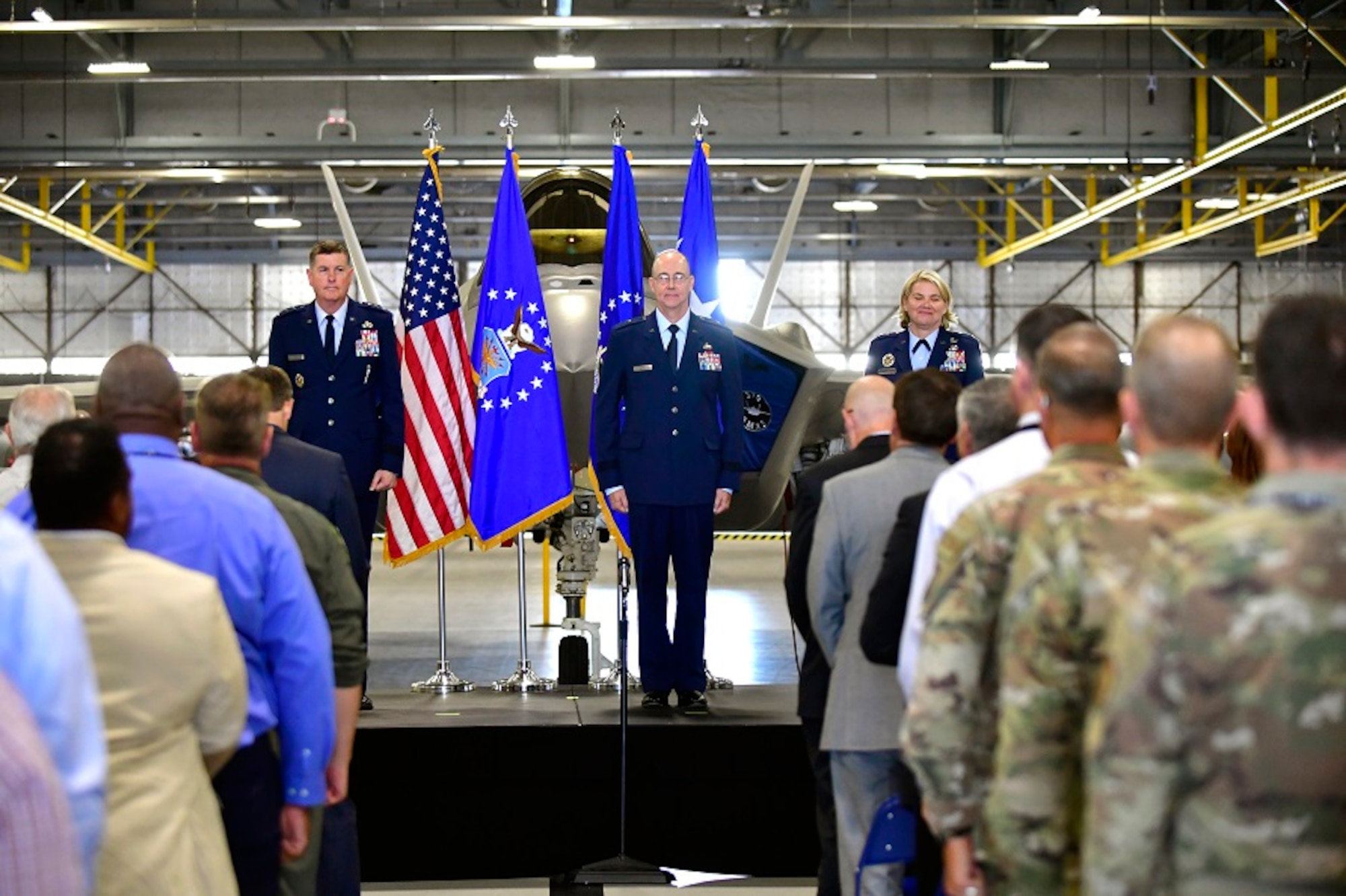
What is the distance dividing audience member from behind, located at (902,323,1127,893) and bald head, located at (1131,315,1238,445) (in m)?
0.28

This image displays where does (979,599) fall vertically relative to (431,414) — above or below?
below

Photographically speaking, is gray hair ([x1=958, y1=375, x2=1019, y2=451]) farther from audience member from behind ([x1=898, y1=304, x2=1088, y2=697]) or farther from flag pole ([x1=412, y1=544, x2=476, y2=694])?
flag pole ([x1=412, y1=544, x2=476, y2=694])

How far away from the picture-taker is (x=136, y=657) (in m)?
2.65

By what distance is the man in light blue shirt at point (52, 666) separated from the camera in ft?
6.89

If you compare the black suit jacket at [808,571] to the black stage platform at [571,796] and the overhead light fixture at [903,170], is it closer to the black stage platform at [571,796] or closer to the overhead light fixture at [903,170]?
the black stage platform at [571,796]

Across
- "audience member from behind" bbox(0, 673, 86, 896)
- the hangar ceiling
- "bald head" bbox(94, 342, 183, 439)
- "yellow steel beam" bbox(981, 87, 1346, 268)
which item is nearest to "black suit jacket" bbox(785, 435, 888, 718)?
"bald head" bbox(94, 342, 183, 439)

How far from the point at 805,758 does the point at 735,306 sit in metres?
26.9

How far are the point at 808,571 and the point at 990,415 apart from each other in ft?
3.07

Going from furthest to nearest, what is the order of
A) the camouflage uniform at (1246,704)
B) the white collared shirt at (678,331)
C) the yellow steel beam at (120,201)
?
the yellow steel beam at (120,201) < the white collared shirt at (678,331) < the camouflage uniform at (1246,704)

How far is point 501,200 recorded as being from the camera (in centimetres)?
801

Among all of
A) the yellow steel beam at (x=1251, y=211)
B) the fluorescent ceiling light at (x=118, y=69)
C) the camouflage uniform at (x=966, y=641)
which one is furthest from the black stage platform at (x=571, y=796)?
the yellow steel beam at (x=1251, y=211)

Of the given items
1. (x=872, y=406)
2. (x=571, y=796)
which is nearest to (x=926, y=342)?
(x=872, y=406)

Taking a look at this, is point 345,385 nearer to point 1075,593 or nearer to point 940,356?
point 940,356

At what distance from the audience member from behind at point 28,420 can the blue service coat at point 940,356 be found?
3239mm
